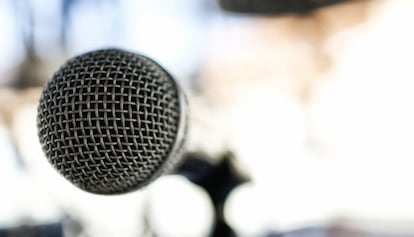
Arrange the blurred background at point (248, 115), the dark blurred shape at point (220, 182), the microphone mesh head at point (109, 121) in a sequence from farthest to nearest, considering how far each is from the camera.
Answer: the dark blurred shape at point (220, 182) < the blurred background at point (248, 115) < the microphone mesh head at point (109, 121)

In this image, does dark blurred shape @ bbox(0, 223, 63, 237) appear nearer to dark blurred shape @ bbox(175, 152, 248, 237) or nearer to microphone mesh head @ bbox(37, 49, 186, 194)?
dark blurred shape @ bbox(175, 152, 248, 237)

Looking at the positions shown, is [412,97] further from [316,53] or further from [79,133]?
[79,133]

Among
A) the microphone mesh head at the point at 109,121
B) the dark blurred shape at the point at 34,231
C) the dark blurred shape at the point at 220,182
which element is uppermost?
the microphone mesh head at the point at 109,121

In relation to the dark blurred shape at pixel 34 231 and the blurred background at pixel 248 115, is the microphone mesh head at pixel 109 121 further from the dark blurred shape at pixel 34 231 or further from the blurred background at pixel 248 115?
the dark blurred shape at pixel 34 231

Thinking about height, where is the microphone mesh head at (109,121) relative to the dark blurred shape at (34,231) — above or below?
above

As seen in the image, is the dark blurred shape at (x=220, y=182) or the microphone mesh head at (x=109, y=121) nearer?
the microphone mesh head at (x=109, y=121)

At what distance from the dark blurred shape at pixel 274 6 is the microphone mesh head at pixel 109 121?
1.40 metres

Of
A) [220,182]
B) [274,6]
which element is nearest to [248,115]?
[220,182]

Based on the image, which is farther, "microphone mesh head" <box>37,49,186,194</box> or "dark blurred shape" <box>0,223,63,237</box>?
"dark blurred shape" <box>0,223,63,237</box>

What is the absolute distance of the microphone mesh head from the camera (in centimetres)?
68

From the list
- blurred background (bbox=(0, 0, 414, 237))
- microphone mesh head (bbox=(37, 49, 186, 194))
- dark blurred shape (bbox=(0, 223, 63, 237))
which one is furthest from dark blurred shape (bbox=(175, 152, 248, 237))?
microphone mesh head (bbox=(37, 49, 186, 194))

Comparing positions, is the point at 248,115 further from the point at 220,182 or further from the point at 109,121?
the point at 109,121

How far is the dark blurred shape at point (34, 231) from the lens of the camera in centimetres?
208

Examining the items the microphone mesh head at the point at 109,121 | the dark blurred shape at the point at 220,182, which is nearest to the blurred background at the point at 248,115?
the dark blurred shape at the point at 220,182
